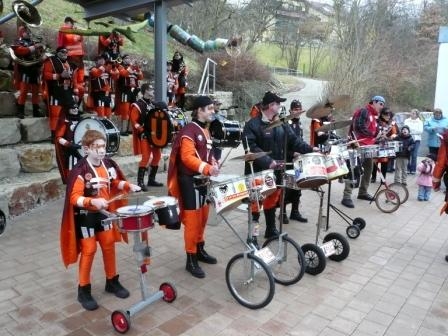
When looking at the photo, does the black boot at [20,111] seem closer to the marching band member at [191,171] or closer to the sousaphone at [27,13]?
the sousaphone at [27,13]

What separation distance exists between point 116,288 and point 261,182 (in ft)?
5.85

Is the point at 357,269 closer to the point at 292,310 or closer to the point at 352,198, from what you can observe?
the point at 292,310

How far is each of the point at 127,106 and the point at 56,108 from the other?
2597mm

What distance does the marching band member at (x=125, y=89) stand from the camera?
1014cm

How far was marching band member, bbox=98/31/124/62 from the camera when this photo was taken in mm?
10258

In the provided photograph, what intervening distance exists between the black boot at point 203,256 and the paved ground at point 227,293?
0.09 metres

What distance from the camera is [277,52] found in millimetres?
37594

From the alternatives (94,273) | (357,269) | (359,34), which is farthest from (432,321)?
(359,34)

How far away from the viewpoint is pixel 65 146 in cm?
741

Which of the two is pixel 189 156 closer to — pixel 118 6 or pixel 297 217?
pixel 297 217


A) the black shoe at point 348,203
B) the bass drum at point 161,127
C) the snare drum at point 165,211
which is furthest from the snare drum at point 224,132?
the snare drum at point 165,211

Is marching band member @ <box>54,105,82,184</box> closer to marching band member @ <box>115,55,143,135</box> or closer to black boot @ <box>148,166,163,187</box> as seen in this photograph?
black boot @ <box>148,166,163,187</box>

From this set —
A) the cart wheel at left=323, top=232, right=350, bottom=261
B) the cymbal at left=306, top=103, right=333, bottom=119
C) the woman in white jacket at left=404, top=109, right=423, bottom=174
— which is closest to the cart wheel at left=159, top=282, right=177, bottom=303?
the cart wheel at left=323, top=232, right=350, bottom=261

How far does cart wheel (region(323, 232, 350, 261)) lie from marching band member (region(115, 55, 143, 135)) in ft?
20.6
